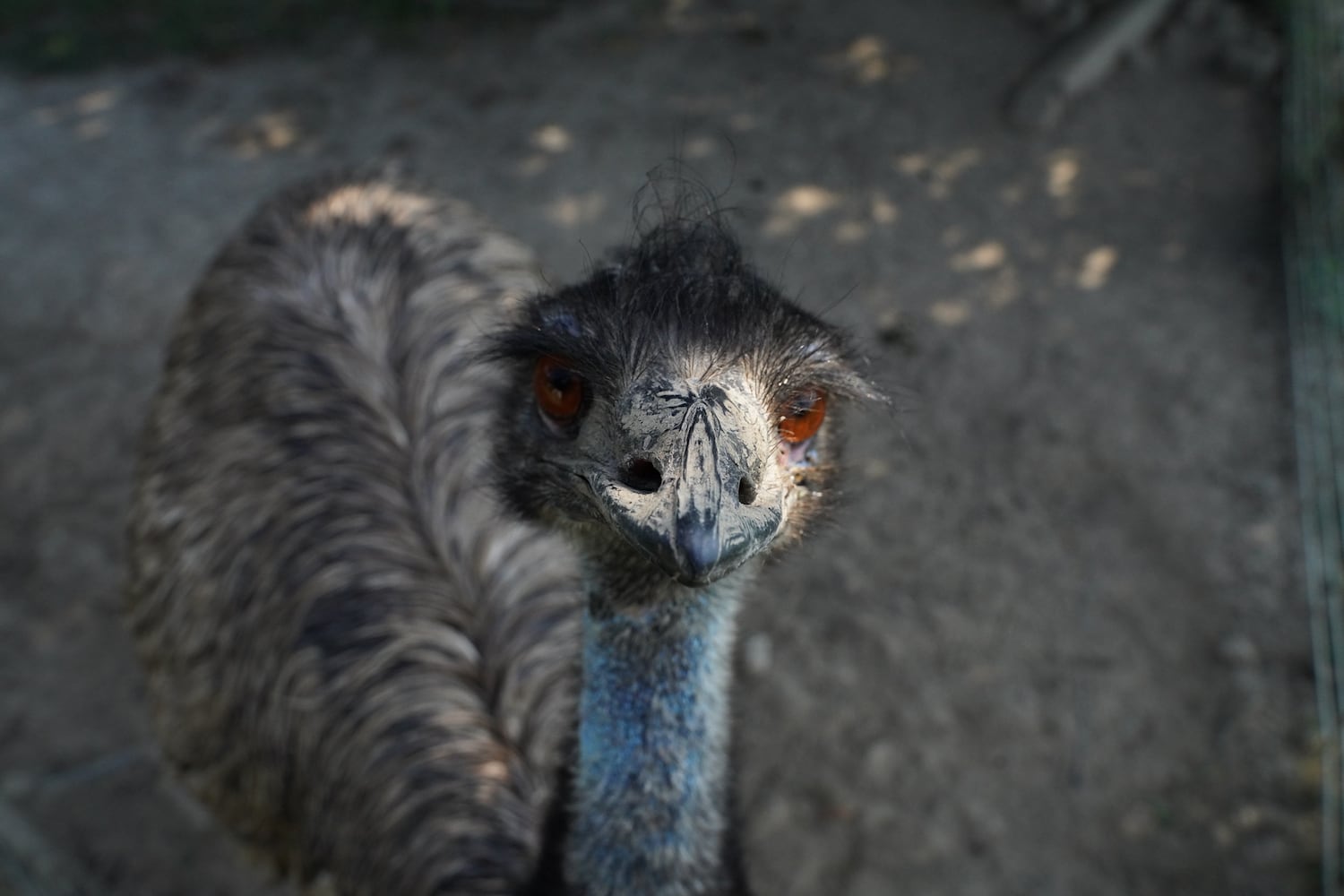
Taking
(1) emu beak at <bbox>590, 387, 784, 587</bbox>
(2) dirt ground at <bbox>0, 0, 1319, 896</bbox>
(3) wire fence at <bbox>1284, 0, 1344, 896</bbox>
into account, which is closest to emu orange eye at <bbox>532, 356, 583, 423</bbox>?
(1) emu beak at <bbox>590, 387, 784, 587</bbox>

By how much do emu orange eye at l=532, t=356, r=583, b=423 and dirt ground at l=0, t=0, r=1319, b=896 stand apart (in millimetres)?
525

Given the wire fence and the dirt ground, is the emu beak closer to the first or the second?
the dirt ground

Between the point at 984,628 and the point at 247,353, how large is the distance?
2313 mm

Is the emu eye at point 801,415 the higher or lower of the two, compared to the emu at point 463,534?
higher

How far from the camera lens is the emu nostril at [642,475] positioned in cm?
131

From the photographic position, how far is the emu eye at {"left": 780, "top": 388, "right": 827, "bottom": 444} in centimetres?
155

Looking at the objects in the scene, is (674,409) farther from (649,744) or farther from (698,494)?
(649,744)

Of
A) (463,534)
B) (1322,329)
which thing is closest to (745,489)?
(463,534)

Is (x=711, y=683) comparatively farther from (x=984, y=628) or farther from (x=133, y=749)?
(x=133, y=749)

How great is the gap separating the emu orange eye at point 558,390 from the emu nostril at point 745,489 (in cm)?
→ 35

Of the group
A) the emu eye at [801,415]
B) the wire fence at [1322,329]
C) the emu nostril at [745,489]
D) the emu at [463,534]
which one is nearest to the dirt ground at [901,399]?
the wire fence at [1322,329]

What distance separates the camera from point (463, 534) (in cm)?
253

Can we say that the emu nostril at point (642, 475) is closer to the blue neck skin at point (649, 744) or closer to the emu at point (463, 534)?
the emu at point (463, 534)

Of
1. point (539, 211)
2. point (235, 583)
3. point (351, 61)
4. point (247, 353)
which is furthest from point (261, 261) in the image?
point (351, 61)
